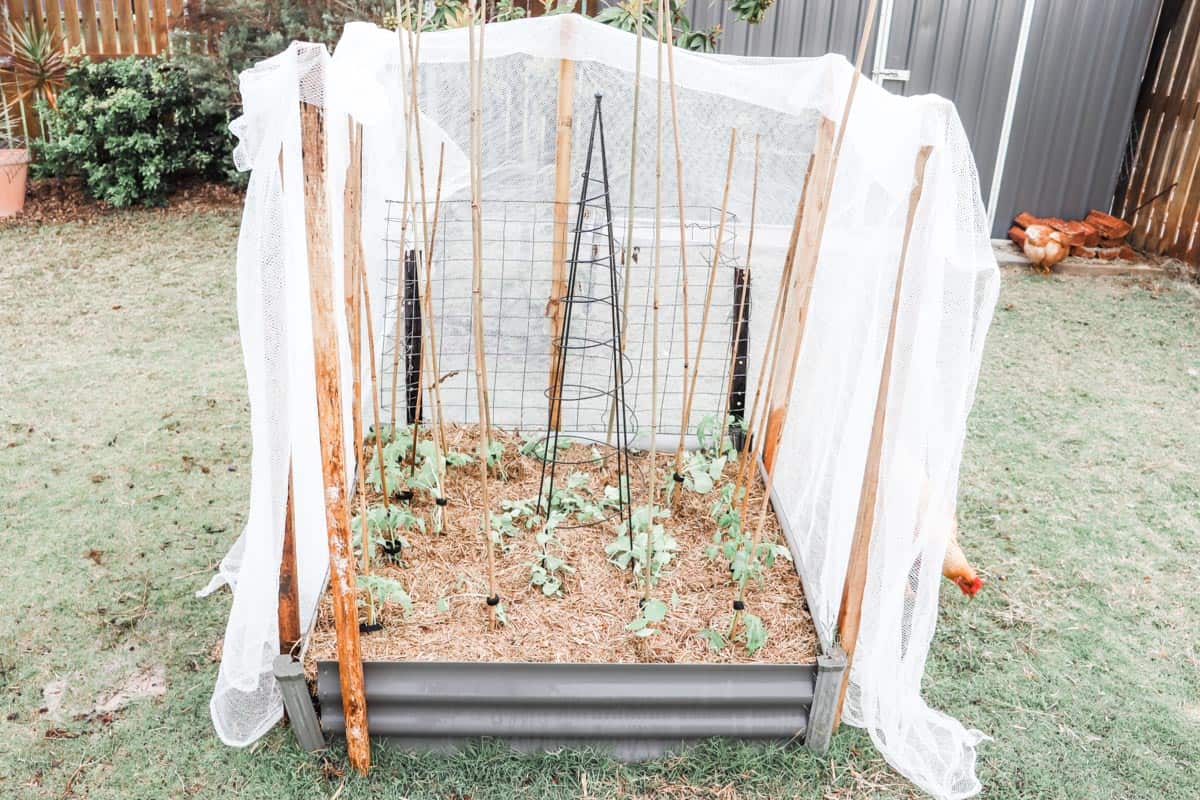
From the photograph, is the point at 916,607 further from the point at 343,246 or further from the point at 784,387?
the point at 343,246

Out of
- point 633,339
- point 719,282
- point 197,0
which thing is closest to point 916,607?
point 719,282

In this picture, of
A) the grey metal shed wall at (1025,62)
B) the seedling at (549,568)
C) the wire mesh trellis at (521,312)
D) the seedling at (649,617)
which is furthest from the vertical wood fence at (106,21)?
the seedling at (649,617)

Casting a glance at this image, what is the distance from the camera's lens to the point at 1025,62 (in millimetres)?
5711

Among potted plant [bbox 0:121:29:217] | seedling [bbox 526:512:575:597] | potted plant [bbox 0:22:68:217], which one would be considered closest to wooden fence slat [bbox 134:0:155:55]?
potted plant [bbox 0:22:68:217]

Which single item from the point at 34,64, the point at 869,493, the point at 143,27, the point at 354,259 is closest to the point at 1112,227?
the point at 869,493

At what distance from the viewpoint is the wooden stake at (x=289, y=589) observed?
197cm

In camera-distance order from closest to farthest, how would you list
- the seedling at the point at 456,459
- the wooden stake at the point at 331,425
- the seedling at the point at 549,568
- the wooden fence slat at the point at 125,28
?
the wooden stake at the point at 331,425 < the seedling at the point at 549,568 < the seedling at the point at 456,459 < the wooden fence slat at the point at 125,28

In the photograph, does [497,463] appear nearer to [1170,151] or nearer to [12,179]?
[12,179]

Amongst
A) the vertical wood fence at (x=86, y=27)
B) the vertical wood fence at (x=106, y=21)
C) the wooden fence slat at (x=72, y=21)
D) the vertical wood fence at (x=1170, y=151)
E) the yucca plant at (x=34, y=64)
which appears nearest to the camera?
the vertical wood fence at (x=1170, y=151)

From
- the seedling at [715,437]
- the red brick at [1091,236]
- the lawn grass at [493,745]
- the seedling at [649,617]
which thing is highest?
the red brick at [1091,236]

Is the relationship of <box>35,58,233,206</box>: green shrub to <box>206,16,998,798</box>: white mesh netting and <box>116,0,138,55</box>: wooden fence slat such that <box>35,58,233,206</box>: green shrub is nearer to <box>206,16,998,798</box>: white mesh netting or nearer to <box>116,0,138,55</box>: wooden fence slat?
<box>116,0,138,55</box>: wooden fence slat

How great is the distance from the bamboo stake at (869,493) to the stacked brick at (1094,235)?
14.5 ft

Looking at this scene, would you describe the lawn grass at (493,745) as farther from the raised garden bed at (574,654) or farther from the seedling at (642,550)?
the seedling at (642,550)

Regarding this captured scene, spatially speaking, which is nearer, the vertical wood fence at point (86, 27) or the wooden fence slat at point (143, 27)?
the vertical wood fence at point (86, 27)
